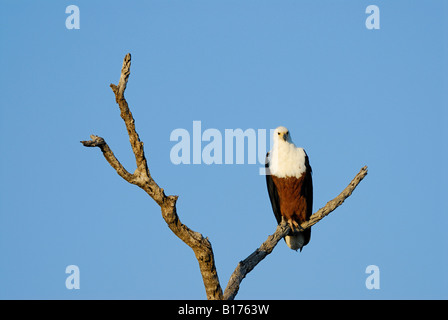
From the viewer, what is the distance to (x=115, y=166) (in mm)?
6215

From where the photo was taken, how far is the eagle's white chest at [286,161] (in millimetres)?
8648

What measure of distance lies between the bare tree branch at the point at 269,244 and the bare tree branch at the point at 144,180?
32 centimetres

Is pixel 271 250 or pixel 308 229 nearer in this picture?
pixel 271 250

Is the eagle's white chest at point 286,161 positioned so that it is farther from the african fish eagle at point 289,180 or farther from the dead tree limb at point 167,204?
the dead tree limb at point 167,204

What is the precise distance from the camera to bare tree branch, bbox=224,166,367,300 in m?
6.59

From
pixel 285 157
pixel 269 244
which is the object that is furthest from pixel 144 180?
pixel 285 157

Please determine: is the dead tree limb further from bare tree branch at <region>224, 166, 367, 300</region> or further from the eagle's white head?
the eagle's white head

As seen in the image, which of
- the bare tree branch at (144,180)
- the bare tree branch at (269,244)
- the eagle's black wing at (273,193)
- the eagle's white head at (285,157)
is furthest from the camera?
the eagle's black wing at (273,193)

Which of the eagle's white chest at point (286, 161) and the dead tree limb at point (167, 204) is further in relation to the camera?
the eagle's white chest at point (286, 161)

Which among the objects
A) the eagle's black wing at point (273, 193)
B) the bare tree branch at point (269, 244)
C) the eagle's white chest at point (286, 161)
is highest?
the eagle's white chest at point (286, 161)

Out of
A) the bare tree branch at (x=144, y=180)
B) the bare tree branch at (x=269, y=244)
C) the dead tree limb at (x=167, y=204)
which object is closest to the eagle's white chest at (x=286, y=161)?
the bare tree branch at (x=269, y=244)
